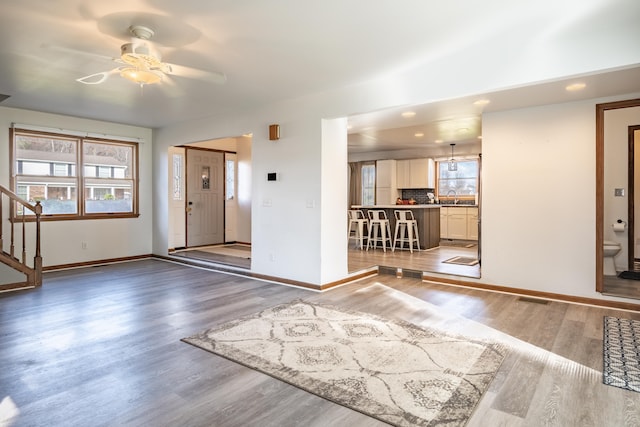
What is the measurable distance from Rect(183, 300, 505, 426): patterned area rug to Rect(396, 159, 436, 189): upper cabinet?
6.93 metres

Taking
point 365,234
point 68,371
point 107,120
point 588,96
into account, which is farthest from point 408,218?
point 68,371

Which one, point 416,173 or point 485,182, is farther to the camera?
point 416,173

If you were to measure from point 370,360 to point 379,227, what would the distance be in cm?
596

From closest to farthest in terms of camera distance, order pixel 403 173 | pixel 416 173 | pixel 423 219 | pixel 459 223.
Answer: pixel 423 219
pixel 459 223
pixel 416 173
pixel 403 173

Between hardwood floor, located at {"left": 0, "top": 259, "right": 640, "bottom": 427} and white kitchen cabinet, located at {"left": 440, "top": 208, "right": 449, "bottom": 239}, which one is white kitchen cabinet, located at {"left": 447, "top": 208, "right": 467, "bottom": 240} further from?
hardwood floor, located at {"left": 0, "top": 259, "right": 640, "bottom": 427}

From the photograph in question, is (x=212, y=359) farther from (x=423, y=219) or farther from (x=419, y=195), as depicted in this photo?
(x=419, y=195)

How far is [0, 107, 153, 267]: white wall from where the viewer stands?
229 inches

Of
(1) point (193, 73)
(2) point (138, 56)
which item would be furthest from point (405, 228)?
(2) point (138, 56)

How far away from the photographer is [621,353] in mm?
2885

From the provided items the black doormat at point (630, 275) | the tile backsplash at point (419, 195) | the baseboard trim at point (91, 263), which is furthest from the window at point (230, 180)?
the black doormat at point (630, 275)

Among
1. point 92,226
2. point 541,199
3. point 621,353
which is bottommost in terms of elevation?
point 621,353

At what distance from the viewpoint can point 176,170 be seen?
8062mm

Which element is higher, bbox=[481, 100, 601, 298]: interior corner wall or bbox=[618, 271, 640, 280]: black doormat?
bbox=[481, 100, 601, 298]: interior corner wall

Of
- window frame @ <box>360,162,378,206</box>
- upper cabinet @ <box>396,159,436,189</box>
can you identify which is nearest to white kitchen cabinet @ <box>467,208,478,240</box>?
upper cabinet @ <box>396,159,436,189</box>
